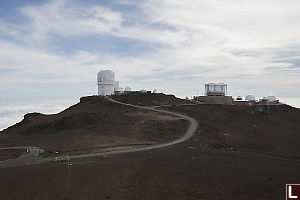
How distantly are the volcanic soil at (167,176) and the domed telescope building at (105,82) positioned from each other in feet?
159

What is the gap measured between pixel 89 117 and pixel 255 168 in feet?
A: 92.6

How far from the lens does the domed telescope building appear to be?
7188cm

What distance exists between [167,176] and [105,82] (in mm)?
58053

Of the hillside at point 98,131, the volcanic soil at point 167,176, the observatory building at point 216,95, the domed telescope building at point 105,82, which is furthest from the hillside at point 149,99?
the volcanic soil at point 167,176

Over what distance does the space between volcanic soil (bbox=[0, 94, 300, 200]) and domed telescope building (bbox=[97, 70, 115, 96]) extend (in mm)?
48422

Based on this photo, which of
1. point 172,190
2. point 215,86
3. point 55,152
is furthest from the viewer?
point 215,86

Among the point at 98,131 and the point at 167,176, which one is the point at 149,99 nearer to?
the point at 98,131

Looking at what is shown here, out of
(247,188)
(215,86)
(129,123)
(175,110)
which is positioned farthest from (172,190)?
(215,86)

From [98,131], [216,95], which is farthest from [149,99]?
[98,131]

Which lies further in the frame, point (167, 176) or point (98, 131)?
point (98, 131)

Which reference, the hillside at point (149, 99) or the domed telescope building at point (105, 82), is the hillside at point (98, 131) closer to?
the hillside at point (149, 99)

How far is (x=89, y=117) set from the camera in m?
40.3

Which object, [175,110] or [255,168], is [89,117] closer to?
[175,110]

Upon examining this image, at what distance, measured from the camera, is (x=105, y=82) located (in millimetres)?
72625
